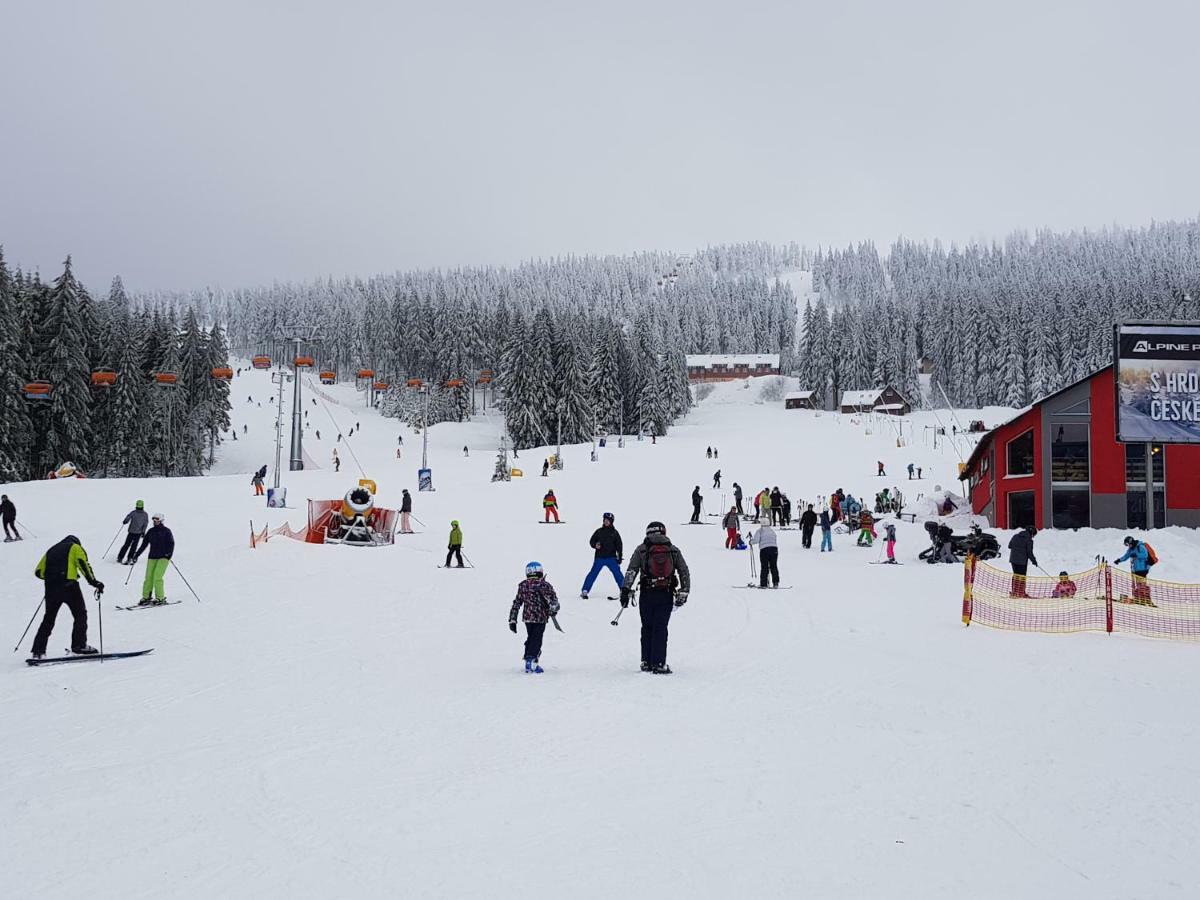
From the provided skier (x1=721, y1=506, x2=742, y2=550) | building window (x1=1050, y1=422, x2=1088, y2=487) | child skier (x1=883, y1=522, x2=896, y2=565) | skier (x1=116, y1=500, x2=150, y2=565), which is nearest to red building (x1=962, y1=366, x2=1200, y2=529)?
building window (x1=1050, y1=422, x2=1088, y2=487)

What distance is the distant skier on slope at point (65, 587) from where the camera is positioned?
10.3 m

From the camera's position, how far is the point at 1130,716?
24.7 feet

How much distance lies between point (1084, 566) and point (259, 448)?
72758 mm

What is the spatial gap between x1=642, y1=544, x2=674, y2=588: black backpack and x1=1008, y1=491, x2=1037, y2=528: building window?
26.7m

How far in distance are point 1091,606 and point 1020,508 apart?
19511 millimetres

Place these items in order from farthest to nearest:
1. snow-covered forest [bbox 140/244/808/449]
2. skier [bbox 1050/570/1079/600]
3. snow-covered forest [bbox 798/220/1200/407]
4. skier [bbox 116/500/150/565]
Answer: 1. snow-covered forest [bbox 798/220/1200/407]
2. snow-covered forest [bbox 140/244/808/449]
3. skier [bbox 116/500/150/565]
4. skier [bbox 1050/570/1079/600]

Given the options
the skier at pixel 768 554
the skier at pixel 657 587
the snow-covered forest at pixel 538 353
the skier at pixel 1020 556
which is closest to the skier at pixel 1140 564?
the skier at pixel 1020 556

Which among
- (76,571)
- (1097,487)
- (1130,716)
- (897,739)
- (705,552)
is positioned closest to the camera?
(897,739)

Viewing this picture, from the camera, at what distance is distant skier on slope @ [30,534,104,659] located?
1029 cm

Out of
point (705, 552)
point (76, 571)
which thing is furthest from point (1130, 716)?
point (705, 552)

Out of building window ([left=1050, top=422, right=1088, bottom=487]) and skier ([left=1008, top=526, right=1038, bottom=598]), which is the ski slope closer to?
skier ([left=1008, top=526, right=1038, bottom=598])

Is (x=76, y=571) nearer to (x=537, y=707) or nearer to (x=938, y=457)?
(x=537, y=707)

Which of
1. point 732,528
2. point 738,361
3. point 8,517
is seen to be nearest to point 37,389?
point 8,517

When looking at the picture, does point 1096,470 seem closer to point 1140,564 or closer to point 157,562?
point 1140,564
